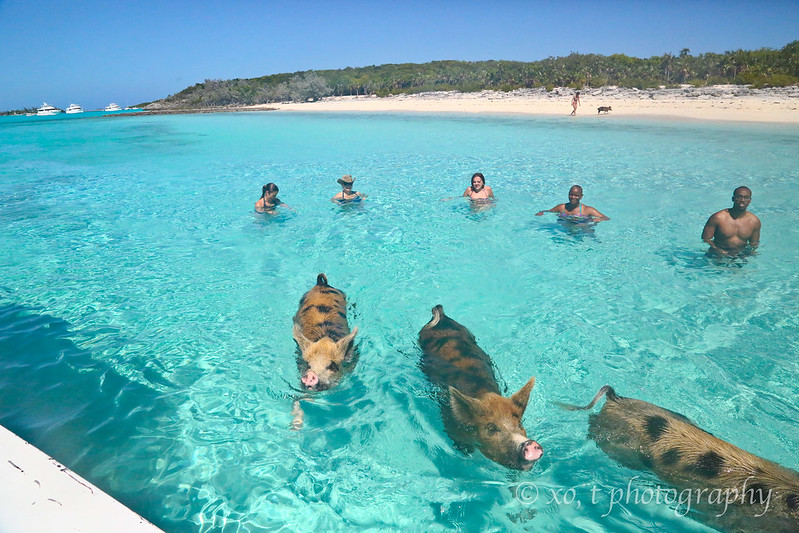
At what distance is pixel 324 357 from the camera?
3.81m

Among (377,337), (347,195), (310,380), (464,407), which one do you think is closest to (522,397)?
(464,407)

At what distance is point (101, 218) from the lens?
35.6 ft

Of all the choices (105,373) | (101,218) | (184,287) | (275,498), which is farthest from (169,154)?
(275,498)

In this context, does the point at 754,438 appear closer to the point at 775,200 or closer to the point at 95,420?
the point at 95,420

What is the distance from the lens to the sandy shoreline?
25.3 metres

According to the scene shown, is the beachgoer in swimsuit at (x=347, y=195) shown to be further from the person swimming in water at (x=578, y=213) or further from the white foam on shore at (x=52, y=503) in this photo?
the white foam on shore at (x=52, y=503)

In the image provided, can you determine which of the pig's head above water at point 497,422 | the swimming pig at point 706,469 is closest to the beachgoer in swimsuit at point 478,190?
the swimming pig at point 706,469

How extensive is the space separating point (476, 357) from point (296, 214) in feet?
26.2

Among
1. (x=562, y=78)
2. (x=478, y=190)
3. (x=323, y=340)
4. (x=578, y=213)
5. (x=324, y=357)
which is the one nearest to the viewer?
(x=324, y=357)

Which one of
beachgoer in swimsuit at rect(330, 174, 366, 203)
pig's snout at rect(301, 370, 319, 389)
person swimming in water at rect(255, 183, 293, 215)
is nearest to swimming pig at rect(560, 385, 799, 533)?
pig's snout at rect(301, 370, 319, 389)

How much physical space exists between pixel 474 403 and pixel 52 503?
2551mm

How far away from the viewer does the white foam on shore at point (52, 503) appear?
224cm

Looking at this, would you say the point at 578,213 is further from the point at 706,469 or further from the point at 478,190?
the point at 706,469

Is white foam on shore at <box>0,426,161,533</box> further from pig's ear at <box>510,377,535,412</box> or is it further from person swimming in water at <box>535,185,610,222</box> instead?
person swimming in water at <box>535,185,610,222</box>
